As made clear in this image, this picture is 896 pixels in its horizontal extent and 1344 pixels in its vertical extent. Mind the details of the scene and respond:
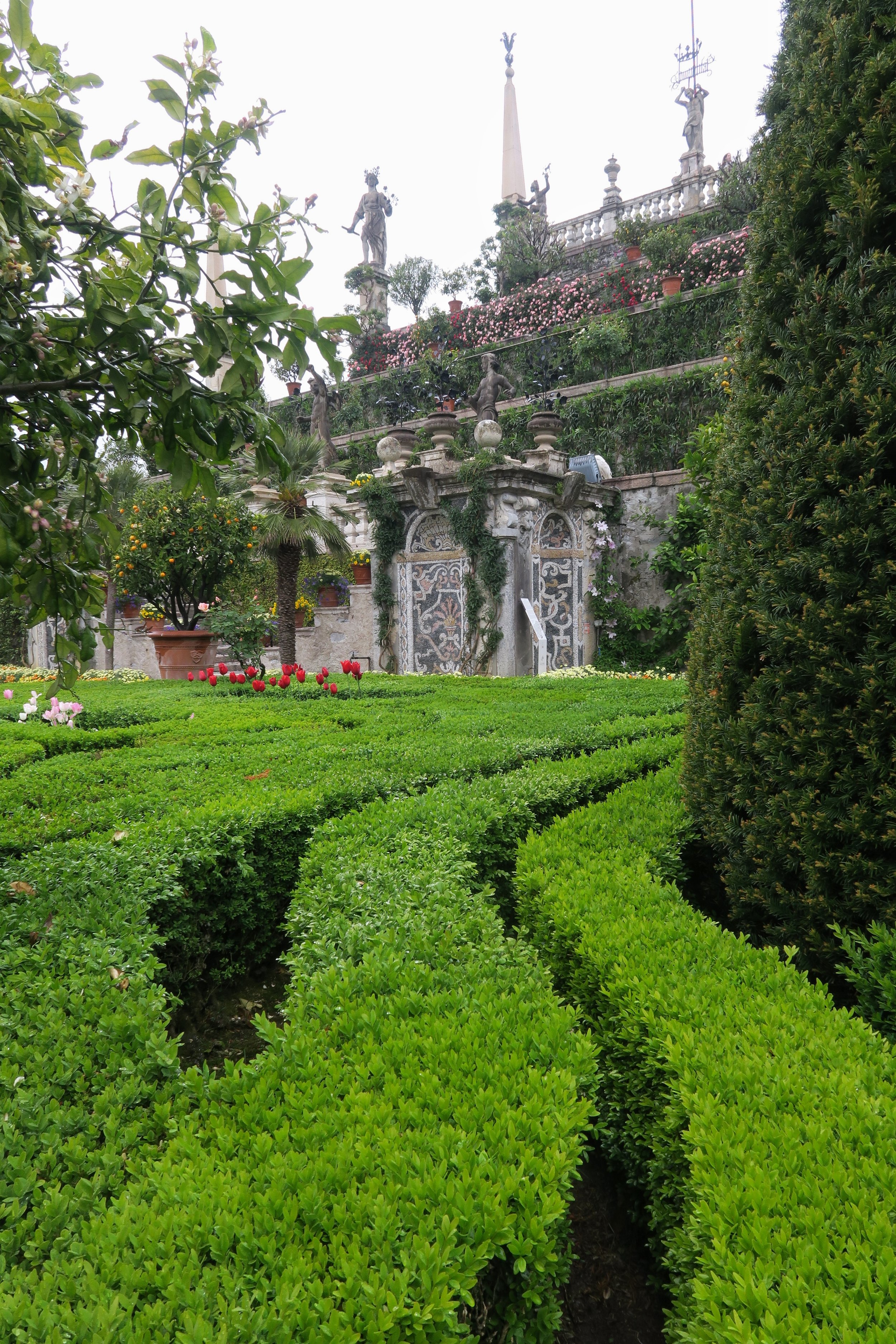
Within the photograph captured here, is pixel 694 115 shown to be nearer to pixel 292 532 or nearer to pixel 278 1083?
pixel 292 532

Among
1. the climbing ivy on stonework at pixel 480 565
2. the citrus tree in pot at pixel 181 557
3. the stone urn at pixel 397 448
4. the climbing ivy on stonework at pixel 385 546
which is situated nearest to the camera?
the climbing ivy on stonework at pixel 480 565

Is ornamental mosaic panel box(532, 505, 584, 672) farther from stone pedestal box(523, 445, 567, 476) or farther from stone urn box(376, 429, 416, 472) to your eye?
stone urn box(376, 429, 416, 472)

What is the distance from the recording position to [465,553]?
1287 centimetres

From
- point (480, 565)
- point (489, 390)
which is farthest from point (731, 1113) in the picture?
point (489, 390)

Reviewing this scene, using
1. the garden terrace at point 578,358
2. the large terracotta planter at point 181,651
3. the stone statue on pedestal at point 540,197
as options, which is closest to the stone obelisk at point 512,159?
the stone statue on pedestal at point 540,197

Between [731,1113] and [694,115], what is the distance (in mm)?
30640

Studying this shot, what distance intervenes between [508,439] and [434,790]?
15363 mm

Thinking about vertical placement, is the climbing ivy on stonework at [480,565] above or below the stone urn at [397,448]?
below

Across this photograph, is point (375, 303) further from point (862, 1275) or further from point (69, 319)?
point (862, 1275)

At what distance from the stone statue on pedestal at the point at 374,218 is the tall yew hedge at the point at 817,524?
97.2ft

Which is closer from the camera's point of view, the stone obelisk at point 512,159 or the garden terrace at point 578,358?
the garden terrace at point 578,358

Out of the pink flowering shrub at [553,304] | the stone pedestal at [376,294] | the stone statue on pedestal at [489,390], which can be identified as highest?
the stone pedestal at [376,294]

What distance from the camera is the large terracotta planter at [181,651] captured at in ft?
43.5

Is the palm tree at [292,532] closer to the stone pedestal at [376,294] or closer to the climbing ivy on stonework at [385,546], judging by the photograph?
the climbing ivy on stonework at [385,546]
